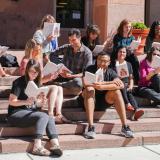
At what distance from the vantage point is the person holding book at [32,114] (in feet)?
24.7

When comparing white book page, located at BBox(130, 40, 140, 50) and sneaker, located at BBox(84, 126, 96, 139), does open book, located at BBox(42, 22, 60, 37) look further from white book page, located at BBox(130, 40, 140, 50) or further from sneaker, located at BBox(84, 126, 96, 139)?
sneaker, located at BBox(84, 126, 96, 139)

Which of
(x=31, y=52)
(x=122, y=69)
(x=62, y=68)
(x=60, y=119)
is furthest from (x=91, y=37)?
(x=60, y=119)

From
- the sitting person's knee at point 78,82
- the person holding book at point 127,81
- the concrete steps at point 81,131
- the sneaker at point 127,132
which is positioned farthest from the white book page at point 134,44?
the sneaker at point 127,132

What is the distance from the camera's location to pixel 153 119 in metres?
9.01

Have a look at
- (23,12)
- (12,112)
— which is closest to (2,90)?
(12,112)

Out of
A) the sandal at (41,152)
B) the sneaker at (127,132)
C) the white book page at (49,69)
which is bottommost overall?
the sandal at (41,152)

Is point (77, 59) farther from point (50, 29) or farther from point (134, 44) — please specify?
point (134, 44)

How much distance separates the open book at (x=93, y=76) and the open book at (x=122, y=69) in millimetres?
691

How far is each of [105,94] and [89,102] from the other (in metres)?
0.43

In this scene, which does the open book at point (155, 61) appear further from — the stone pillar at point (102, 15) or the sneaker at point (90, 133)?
the stone pillar at point (102, 15)

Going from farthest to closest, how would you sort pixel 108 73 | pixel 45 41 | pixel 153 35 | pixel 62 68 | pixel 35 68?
pixel 153 35
pixel 45 41
pixel 62 68
pixel 108 73
pixel 35 68

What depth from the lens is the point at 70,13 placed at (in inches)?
610

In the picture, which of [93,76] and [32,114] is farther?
[93,76]

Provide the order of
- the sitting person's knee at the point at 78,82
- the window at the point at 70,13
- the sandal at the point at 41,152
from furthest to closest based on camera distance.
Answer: the window at the point at 70,13
the sitting person's knee at the point at 78,82
the sandal at the point at 41,152
